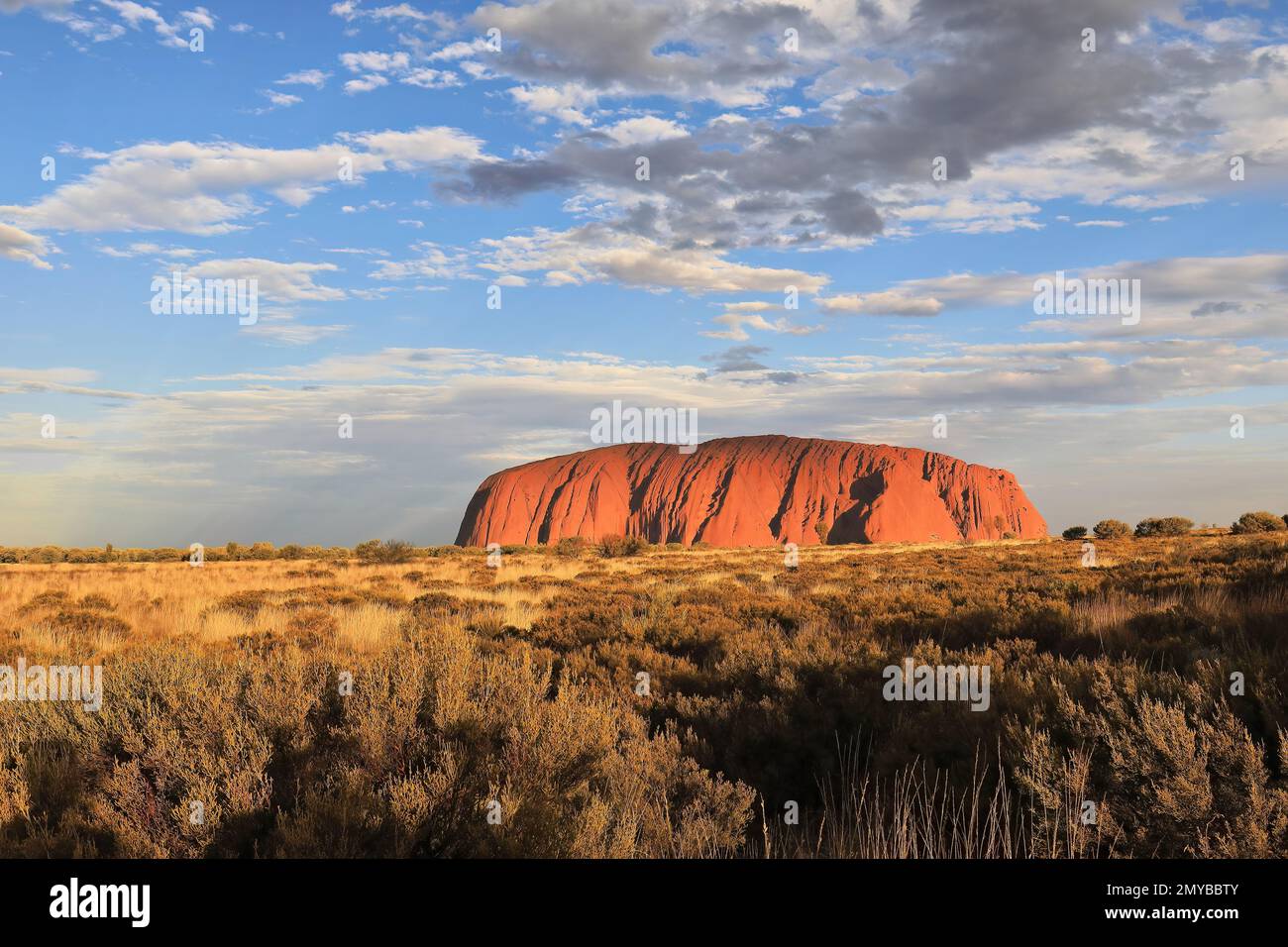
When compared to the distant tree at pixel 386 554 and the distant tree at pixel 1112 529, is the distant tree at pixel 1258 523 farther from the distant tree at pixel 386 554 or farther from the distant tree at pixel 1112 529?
the distant tree at pixel 386 554

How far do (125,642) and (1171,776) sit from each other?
14.3 meters

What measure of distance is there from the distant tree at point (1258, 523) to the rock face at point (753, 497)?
69362 mm

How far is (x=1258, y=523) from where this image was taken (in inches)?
1658

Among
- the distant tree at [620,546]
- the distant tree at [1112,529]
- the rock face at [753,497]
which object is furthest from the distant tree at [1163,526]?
the rock face at [753,497]

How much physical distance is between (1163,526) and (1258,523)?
463 inches

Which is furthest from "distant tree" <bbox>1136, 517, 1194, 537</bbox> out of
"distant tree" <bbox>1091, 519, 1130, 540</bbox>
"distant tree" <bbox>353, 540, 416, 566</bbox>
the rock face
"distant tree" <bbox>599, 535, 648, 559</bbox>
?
the rock face

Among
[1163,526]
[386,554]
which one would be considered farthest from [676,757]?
[1163,526]

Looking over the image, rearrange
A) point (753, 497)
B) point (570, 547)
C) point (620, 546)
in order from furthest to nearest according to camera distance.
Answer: point (753, 497)
point (570, 547)
point (620, 546)

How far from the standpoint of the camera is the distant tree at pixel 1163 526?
172 ft

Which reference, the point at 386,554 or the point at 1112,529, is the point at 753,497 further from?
the point at 386,554

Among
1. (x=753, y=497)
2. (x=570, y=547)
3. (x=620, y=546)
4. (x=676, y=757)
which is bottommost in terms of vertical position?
(x=570, y=547)

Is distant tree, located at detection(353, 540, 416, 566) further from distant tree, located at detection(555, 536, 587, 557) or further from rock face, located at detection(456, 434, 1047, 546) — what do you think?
rock face, located at detection(456, 434, 1047, 546)
